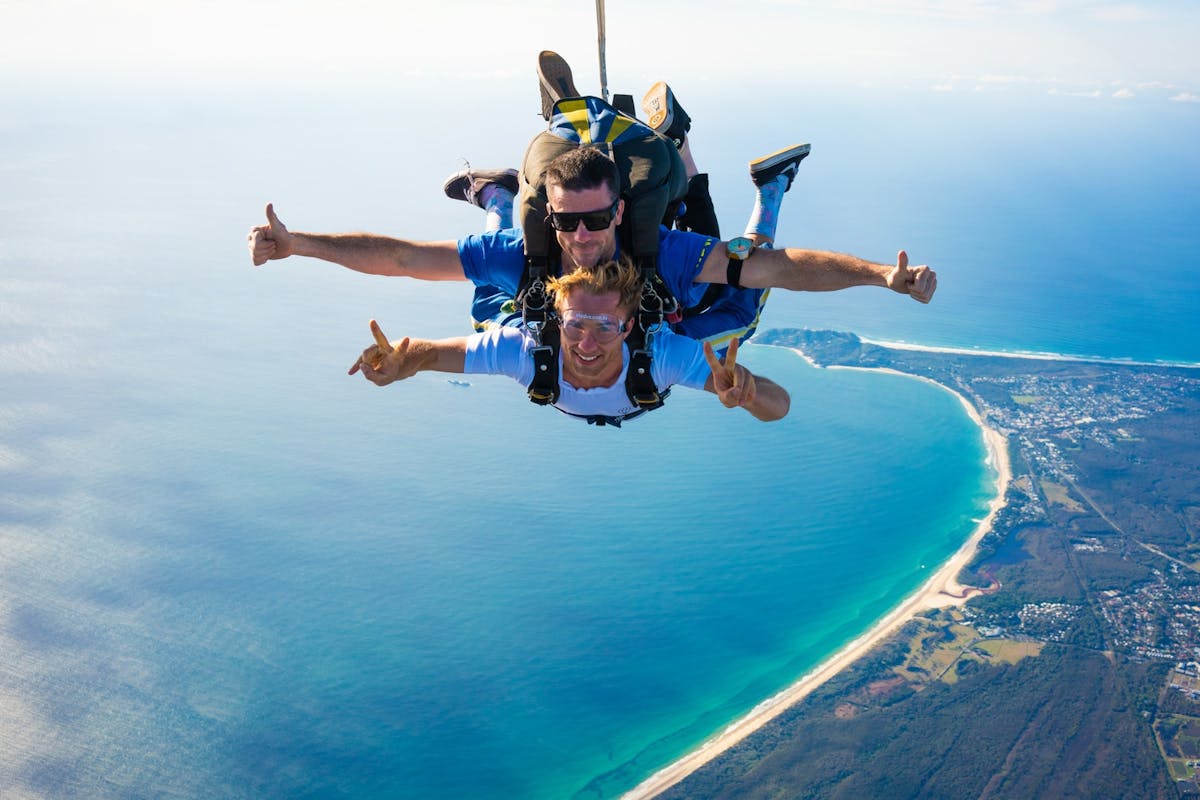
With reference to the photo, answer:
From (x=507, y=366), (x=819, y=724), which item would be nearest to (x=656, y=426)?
(x=819, y=724)

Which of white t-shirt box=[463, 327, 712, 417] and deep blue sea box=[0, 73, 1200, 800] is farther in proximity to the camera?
deep blue sea box=[0, 73, 1200, 800]

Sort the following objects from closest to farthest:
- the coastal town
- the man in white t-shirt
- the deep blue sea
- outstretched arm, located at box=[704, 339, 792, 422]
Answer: outstretched arm, located at box=[704, 339, 792, 422] → the man in white t-shirt → the deep blue sea → the coastal town

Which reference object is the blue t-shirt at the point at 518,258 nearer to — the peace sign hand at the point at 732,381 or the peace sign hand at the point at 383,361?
the peace sign hand at the point at 383,361

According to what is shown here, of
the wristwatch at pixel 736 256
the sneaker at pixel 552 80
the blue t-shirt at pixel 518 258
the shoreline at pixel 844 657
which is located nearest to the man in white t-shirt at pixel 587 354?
the blue t-shirt at pixel 518 258

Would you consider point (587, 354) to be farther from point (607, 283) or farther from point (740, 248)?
point (740, 248)

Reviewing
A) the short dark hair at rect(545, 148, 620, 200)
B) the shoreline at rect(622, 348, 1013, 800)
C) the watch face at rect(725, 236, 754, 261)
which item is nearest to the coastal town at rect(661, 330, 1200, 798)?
the shoreline at rect(622, 348, 1013, 800)

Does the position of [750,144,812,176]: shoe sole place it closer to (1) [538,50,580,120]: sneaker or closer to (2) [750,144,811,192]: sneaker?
(2) [750,144,811,192]: sneaker

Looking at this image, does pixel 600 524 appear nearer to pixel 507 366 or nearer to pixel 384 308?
pixel 384 308
